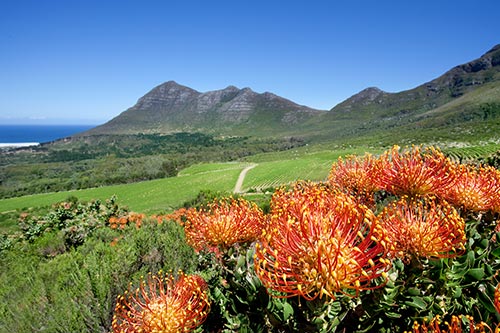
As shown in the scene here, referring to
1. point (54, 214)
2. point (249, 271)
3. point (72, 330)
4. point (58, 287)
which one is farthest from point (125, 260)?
point (54, 214)

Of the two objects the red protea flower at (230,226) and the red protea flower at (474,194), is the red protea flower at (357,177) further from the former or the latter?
the red protea flower at (230,226)

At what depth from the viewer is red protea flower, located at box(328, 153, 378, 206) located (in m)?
3.47

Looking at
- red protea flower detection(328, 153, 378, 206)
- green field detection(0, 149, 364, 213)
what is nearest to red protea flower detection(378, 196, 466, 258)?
red protea flower detection(328, 153, 378, 206)

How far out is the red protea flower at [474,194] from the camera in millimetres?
2920

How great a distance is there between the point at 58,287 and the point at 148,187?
73.9 meters

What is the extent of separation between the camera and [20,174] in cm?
14062

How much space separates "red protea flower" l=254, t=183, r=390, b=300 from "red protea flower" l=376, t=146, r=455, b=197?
1118mm

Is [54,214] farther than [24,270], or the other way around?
[54,214]

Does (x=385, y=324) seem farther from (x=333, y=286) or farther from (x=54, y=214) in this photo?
(x=54, y=214)

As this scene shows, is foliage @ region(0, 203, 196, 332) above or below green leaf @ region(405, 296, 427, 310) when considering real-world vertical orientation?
below

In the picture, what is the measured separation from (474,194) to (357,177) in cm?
111

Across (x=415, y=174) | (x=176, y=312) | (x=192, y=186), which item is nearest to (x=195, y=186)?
(x=192, y=186)

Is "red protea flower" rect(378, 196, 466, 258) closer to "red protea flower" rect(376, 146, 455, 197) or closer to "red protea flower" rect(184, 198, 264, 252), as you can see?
"red protea flower" rect(376, 146, 455, 197)

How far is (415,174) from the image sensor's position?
9.80 ft
